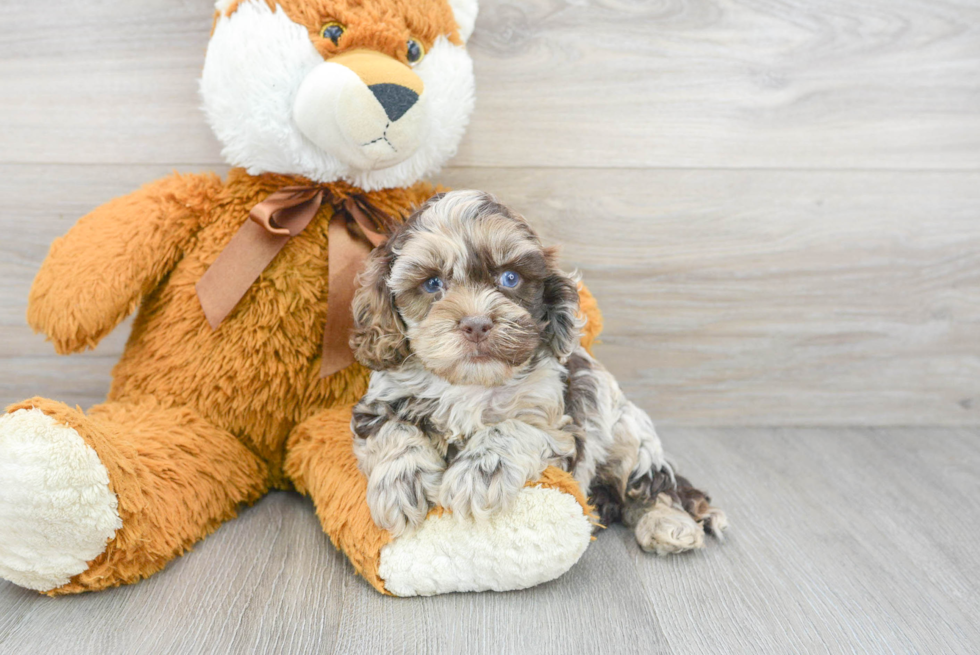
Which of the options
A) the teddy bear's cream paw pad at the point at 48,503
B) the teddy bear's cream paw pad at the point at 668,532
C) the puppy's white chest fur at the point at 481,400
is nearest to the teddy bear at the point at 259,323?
the teddy bear's cream paw pad at the point at 48,503

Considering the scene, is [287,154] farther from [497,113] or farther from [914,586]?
[914,586]

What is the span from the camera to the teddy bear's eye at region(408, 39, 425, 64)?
1570 mm

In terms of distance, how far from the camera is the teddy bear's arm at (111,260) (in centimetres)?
154

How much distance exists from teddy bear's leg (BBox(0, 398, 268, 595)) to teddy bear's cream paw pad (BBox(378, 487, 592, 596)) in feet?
1.51

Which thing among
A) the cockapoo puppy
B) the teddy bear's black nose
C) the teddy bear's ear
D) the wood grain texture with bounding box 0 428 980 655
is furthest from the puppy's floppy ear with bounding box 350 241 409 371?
the teddy bear's ear

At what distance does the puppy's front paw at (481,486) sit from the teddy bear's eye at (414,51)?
34.1 inches

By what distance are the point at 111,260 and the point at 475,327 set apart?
87cm

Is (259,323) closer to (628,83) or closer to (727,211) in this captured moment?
(628,83)

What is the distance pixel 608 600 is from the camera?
140 cm

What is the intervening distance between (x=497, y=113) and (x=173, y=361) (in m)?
1.06

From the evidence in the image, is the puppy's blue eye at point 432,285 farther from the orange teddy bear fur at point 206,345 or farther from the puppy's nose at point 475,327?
the orange teddy bear fur at point 206,345

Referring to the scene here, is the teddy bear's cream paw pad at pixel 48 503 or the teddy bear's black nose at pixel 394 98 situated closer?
the teddy bear's cream paw pad at pixel 48 503

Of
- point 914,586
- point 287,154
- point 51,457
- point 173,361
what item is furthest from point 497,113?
point 914,586

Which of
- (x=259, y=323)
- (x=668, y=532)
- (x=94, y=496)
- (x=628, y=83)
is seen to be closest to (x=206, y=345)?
(x=259, y=323)
